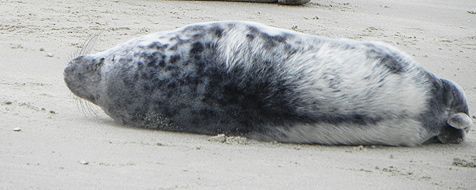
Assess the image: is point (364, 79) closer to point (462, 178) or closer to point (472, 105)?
point (462, 178)

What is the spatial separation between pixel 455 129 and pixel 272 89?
105 centimetres

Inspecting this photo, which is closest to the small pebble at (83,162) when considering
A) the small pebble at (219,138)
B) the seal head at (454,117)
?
the small pebble at (219,138)

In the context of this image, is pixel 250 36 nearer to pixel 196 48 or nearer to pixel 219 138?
pixel 196 48

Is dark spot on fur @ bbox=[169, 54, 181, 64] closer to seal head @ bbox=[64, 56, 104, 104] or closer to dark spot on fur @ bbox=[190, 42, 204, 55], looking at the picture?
dark spot on fur @ bbox=[190, 42, 204, 55]

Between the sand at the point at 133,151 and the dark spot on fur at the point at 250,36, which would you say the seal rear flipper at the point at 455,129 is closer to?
the sand at the point at 133,151

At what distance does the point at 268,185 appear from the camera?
460 cm

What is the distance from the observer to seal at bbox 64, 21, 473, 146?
5461 millimetres

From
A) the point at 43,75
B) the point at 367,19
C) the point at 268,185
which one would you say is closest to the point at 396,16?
the point at 367,19

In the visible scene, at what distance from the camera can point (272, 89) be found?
17.8 ft

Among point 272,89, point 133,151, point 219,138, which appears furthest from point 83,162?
point 272,89

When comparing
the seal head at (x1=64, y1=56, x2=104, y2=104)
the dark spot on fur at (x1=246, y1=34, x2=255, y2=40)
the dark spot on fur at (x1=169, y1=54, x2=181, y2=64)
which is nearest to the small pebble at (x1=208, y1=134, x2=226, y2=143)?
the dark spot on fur at (x1=169, y1=54, x2=181, y2=64)

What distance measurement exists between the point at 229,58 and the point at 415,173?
1125mm

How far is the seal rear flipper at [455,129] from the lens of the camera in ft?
18.6

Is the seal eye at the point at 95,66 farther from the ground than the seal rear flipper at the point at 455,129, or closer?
farther from the ground
